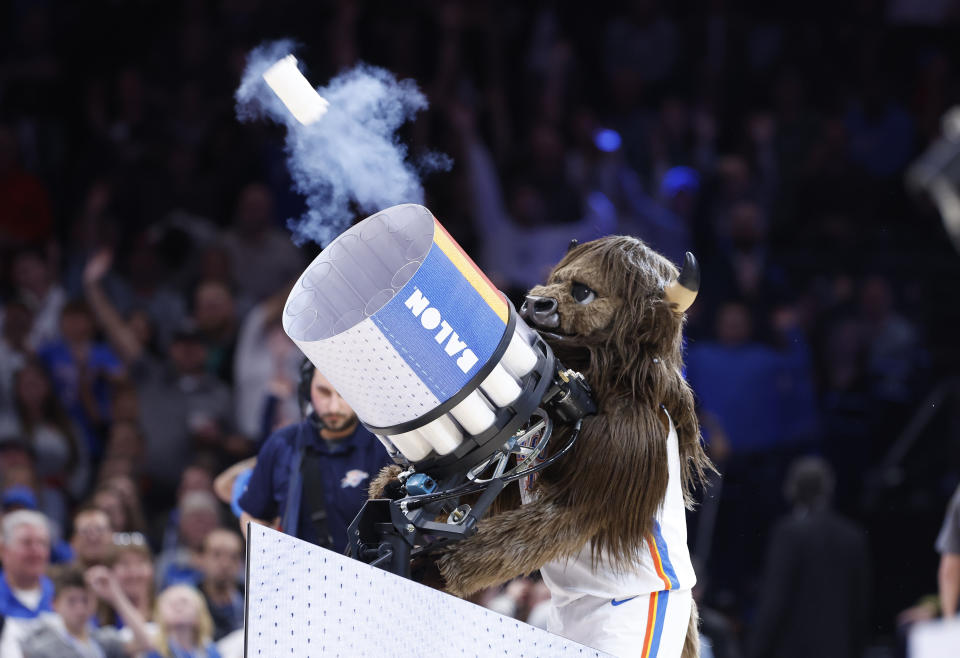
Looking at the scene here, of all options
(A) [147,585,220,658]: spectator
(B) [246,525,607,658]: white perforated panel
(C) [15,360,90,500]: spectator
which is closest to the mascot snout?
(B) [246,525,607,658]: white perforated panel

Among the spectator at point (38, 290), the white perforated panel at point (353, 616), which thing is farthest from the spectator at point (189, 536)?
the white perforated panel at point (353, 616)

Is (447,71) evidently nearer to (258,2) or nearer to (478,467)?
(258,2)

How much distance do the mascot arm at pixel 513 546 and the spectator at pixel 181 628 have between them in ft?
9.34

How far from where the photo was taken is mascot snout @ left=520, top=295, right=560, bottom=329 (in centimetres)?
289

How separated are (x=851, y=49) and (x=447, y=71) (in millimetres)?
2858

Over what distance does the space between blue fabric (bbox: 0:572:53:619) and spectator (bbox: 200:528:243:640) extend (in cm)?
66

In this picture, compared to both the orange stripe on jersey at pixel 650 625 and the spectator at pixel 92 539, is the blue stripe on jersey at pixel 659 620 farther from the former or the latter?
the spectator at pixel 92 539

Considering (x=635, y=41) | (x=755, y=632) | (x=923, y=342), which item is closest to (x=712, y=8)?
(x=635, y=41)

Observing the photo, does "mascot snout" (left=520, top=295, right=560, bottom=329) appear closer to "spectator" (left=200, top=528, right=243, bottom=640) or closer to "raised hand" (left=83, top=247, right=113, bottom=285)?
"spectator" (left=200, top=528, right=243, bottom=640)

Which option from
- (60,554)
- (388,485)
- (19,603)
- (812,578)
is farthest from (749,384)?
(388,485)

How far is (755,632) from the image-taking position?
5906 millimetres

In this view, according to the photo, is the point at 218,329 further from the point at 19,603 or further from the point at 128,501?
the point at 19,603

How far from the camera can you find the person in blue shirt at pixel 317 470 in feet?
11.5

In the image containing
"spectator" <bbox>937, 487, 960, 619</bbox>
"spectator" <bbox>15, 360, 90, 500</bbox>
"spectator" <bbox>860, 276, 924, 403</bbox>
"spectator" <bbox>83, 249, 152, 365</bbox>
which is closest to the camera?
"spectator" <bbox>937, 487, 960, 619</bbox>
